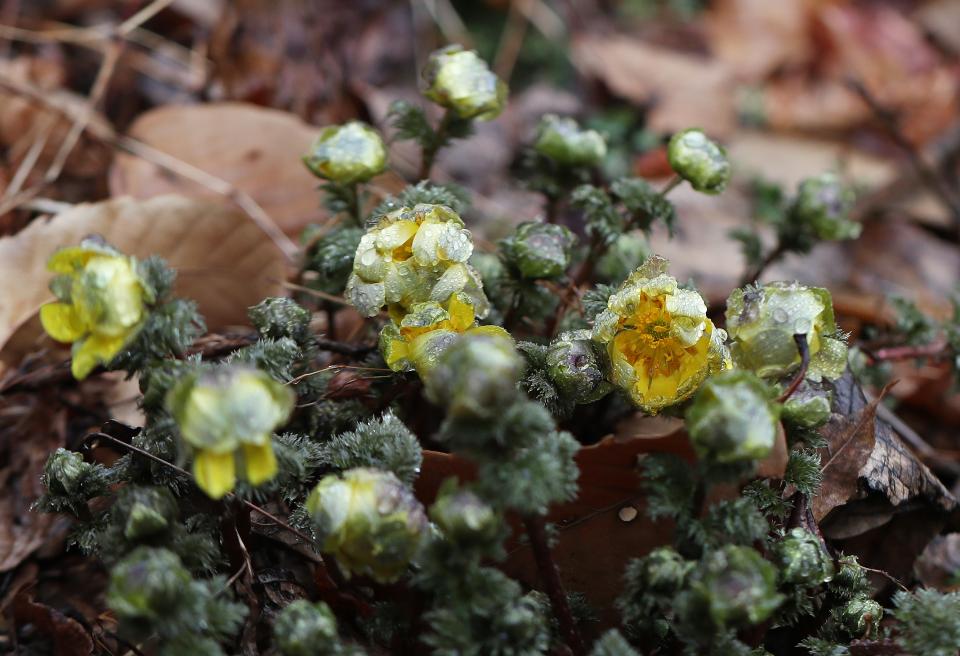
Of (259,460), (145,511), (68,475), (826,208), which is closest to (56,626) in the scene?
(68,475)

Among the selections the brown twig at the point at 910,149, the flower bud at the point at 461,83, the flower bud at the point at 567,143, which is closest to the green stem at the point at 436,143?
the flower bud at the point at 461,83

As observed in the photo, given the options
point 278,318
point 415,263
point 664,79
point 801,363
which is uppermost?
point 801,363

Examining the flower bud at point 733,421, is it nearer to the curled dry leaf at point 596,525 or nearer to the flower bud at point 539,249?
the curled dry leaf at point 596,525

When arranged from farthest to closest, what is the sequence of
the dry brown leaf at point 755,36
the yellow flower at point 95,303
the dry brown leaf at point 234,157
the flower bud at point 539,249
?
the dry brown leaf at point 755,36 < the dry brown leaf at point 234,157 < the flower bud at point 539,249 < the yellow flower at point 95,303

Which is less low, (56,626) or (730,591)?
(730,591)

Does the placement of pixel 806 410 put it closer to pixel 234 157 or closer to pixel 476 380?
pixel 476 380

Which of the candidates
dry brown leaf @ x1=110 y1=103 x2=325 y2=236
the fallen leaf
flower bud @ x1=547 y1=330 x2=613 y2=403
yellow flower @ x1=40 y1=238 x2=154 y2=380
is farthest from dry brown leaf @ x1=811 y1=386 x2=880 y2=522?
dry brown leaf @ x1=110 y1=103 x2=325 y2=236

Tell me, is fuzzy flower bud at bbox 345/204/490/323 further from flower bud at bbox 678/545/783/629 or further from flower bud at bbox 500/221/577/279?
flower bud at bbox 678/545/783/629
